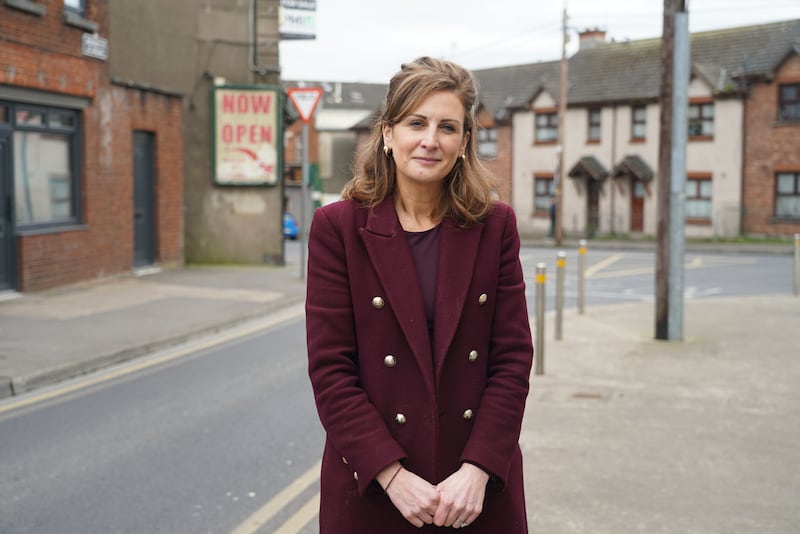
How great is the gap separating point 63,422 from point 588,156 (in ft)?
121

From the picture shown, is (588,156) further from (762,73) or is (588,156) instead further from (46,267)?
(46,267)

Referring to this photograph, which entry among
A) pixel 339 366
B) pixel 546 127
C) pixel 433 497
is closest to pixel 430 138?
pixel 339 366

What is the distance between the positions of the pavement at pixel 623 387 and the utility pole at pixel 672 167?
42cm

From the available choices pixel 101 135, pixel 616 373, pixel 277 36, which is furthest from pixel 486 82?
pixel 616 373

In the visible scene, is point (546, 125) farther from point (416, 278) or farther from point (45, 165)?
point (416, 278)

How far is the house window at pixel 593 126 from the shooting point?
42.0 meters

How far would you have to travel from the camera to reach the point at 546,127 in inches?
1705

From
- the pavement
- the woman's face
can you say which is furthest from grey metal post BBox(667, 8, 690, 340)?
the woman's face

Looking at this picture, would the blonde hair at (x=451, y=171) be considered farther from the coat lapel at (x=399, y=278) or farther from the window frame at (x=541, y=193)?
the window frame at (x=541, y=193)

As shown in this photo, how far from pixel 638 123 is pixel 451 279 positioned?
39.9 metres

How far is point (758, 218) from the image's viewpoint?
1436 inches

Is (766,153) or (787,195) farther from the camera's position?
(766,153)

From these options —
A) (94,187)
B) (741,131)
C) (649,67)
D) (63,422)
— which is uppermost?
(649,67)

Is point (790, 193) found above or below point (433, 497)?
above
